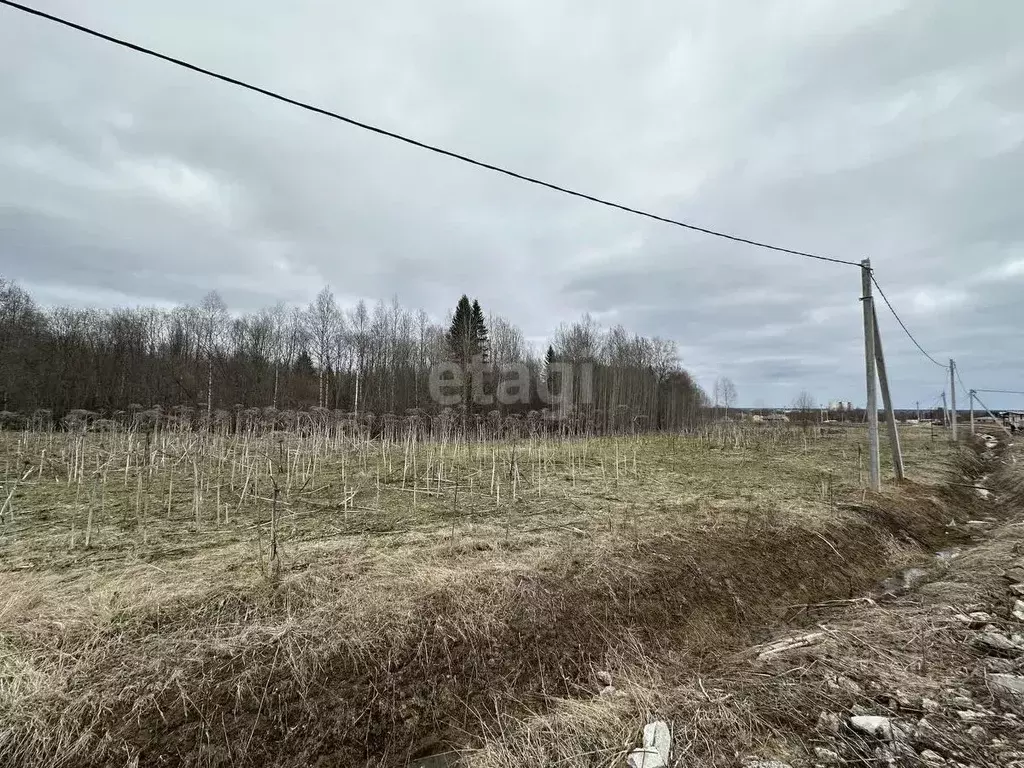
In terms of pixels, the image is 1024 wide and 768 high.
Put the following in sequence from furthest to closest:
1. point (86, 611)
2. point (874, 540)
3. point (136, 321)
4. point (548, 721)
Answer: point (136, 321) < point (874, 540) < point (86, 611) < point (548, 721)

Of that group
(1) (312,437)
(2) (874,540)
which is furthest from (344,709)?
(1) (312,437)

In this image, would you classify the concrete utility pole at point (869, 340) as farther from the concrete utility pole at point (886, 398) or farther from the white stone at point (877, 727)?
the white stone at point (877, 727)

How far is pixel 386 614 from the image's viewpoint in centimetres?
356

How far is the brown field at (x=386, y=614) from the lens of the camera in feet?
8.50

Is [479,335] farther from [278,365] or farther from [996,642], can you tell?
[996,642]

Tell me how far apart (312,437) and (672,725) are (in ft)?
37.0

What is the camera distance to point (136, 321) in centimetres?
3006

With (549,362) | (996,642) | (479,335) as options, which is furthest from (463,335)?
(996,642)

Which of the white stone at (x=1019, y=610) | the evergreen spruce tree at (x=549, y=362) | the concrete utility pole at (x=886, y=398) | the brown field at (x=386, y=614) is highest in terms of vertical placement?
the evergreen spruce tree at (x=549, y=362)

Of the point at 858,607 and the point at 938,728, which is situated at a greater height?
the point at 938,728

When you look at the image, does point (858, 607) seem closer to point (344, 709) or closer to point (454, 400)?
point (344, 709)

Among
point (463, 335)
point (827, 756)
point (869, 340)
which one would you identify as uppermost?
point (463, 335)

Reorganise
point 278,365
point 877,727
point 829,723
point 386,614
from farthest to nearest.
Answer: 1. point 278,365
2. point 386,614
3. point 829,723
4. point 877,727

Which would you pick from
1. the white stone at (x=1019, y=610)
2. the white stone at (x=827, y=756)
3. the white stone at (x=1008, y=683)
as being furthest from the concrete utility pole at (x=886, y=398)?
the white stone at (x=827, y=756)
